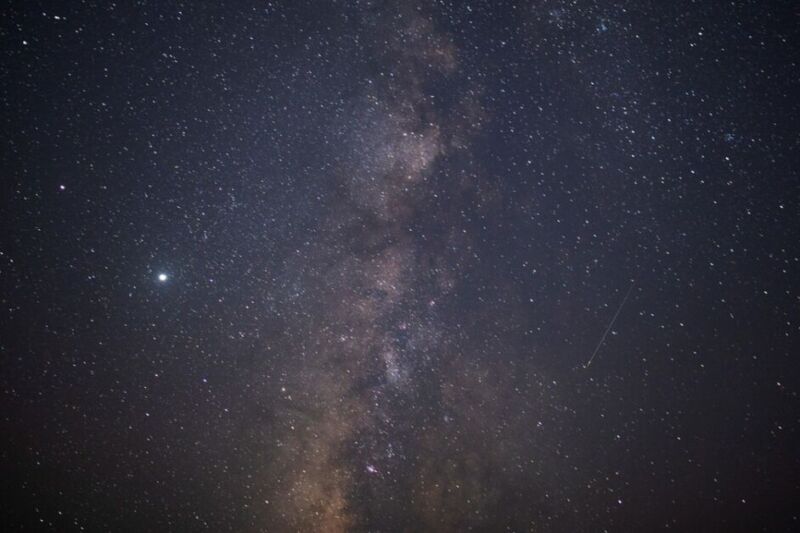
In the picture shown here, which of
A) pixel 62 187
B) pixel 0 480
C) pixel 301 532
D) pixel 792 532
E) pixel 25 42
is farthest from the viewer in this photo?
pixel 792 532

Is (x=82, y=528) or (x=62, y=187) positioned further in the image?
(x=82, y=528)

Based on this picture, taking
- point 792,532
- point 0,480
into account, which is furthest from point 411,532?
point 792,532

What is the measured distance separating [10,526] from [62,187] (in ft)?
11.7

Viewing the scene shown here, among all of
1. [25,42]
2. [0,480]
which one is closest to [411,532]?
[0,480]

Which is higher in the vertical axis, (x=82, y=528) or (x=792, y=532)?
(x=82, y=528)

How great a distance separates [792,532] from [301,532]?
207 inches

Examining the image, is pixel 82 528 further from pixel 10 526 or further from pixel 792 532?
pixel 792 532

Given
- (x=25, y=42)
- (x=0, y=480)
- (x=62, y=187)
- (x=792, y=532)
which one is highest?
(x=25, y=42)

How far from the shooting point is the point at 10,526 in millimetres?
2830

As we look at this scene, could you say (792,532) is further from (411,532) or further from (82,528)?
(82,528)

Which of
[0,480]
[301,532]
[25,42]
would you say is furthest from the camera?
[0,480]

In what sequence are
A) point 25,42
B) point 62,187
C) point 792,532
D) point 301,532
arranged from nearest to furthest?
point 25,42 → point 62,187 → point 301,532 → point 792,532

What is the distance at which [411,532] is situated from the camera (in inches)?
109

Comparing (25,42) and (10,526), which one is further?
(10,526)
